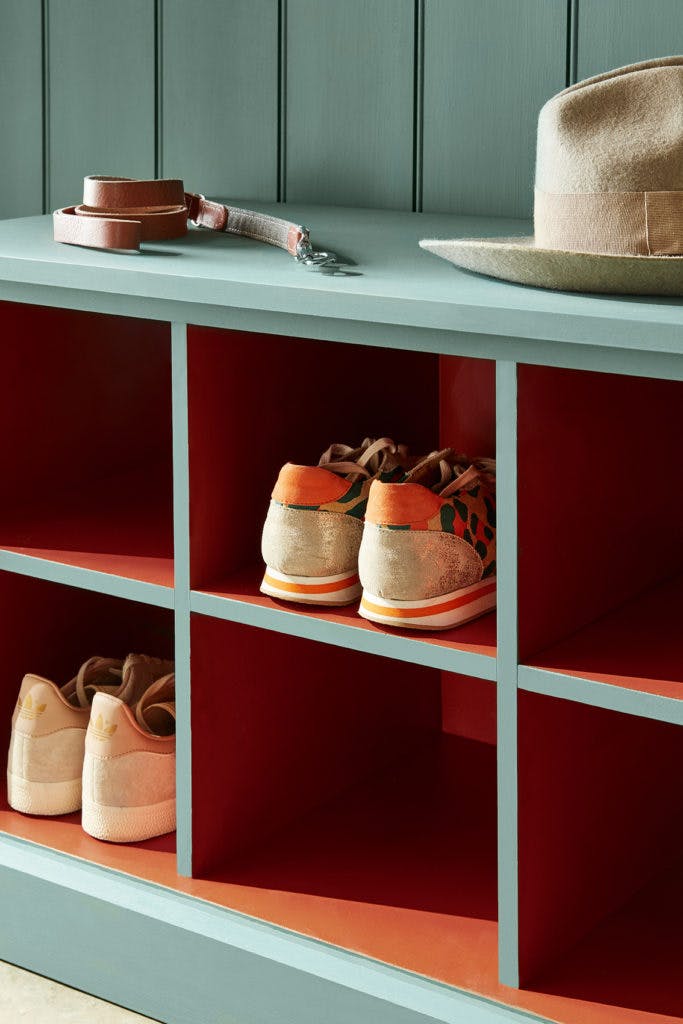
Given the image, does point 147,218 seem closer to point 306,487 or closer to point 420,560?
point 306,487

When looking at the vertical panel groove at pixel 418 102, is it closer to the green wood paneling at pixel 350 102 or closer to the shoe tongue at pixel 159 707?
the green wood paneling at pixel 350 102

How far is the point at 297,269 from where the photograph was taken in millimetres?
1318

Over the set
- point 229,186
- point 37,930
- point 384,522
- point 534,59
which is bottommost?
point 37,930

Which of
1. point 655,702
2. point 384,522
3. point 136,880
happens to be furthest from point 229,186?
point 655,702

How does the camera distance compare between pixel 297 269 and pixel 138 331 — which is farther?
pixel 138 331

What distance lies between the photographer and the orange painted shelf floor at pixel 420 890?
128 centimetres

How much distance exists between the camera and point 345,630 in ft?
4.17

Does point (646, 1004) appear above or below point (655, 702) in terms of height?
below

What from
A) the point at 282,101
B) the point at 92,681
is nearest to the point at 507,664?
the point at 92,681

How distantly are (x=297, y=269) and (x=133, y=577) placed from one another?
33 centimetres

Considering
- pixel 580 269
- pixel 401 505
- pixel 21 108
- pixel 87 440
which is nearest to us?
pixel 580 269

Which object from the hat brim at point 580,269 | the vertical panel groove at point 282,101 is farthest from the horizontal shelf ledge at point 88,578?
the vertical panel groove at point 282,101

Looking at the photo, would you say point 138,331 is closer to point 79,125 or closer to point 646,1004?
point 79,125

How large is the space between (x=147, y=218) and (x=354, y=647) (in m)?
0.51
